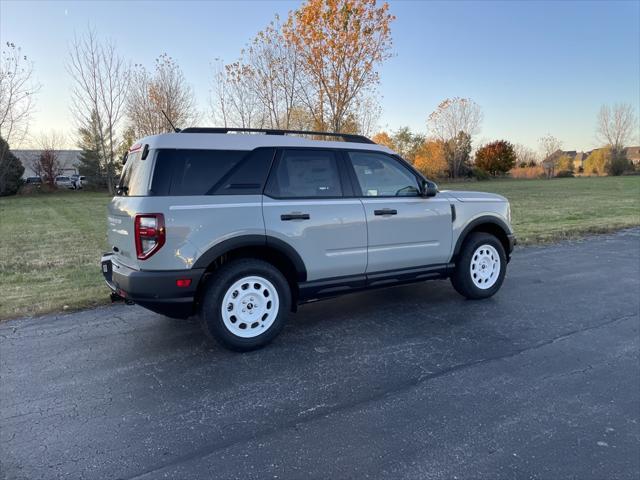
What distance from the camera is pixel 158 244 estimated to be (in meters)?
3.57

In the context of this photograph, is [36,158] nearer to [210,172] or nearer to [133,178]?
[133,178]

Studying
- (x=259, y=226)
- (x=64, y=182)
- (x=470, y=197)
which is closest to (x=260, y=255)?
(x=259, y=226)

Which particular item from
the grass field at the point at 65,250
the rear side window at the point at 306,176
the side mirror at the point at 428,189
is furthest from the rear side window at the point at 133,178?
the side mirror at the point at 428,189

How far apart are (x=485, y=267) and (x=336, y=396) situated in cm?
321

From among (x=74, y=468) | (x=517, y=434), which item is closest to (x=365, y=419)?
(x=517, y=434)

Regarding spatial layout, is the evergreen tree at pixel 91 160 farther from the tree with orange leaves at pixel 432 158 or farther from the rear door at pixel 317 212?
the rear door at pixel 317 212

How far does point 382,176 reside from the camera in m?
4.81

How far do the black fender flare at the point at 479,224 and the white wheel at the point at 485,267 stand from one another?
0.85ft

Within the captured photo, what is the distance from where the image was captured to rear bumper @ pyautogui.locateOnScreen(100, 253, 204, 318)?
11.9 feet

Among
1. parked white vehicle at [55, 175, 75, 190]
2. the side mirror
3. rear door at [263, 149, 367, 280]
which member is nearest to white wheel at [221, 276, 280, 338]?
rear door at [263, 149, 367, 280]

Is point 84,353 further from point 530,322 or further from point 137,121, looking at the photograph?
point 137,121

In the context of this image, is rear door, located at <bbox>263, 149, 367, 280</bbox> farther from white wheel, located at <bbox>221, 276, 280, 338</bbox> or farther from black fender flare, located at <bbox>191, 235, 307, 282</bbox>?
white wheel, located at <bbox>221, 276, 280, 338</bbox>

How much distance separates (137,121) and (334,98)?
1530cm

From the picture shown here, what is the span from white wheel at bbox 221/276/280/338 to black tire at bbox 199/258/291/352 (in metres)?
0.03
